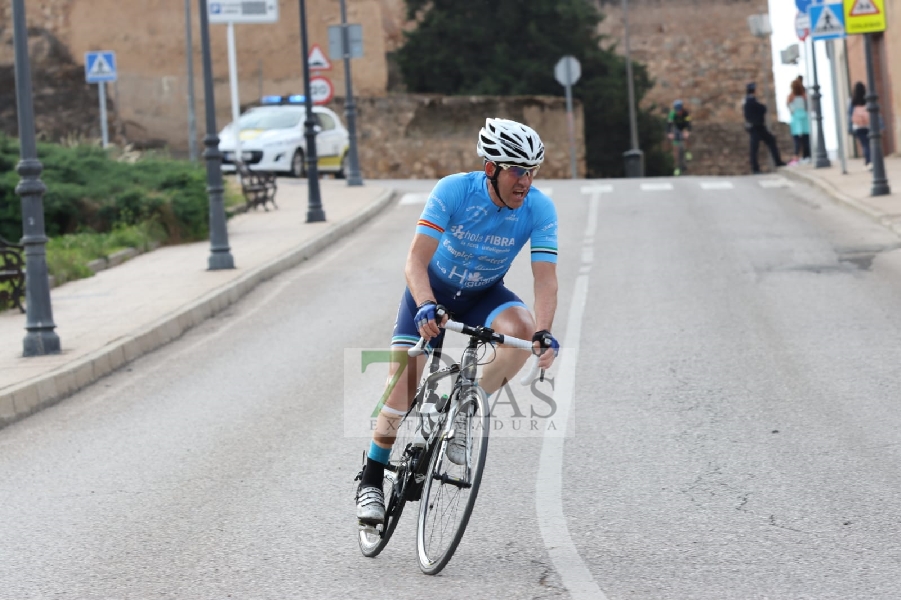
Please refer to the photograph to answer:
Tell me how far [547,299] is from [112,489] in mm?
3345

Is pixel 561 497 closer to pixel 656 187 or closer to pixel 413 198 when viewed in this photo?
pixel 656 187

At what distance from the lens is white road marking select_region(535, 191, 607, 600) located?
19.5 ft

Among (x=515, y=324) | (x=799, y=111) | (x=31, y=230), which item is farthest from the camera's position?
(x=799, y=111)

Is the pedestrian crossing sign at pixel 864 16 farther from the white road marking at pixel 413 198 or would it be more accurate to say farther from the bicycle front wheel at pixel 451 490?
the bicycle front wheel at pixel 451 490

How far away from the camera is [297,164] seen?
35.0m

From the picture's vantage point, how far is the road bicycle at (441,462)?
5.90 meters

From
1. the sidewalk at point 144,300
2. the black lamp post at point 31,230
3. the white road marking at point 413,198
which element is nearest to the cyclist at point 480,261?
the sidewalk at point 144,300

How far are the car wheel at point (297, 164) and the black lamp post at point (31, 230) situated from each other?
21.3 meters

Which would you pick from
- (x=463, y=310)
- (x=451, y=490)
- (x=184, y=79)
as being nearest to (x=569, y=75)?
(x=184, y=79)

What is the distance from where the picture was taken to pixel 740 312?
13.8 metres

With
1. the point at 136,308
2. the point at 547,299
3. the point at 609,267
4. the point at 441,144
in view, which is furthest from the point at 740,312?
the point at 441,144

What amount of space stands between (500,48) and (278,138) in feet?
55.2

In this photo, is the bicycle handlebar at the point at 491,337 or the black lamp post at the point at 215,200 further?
the black lamp post at the point at 215,200

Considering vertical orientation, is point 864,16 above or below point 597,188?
above
